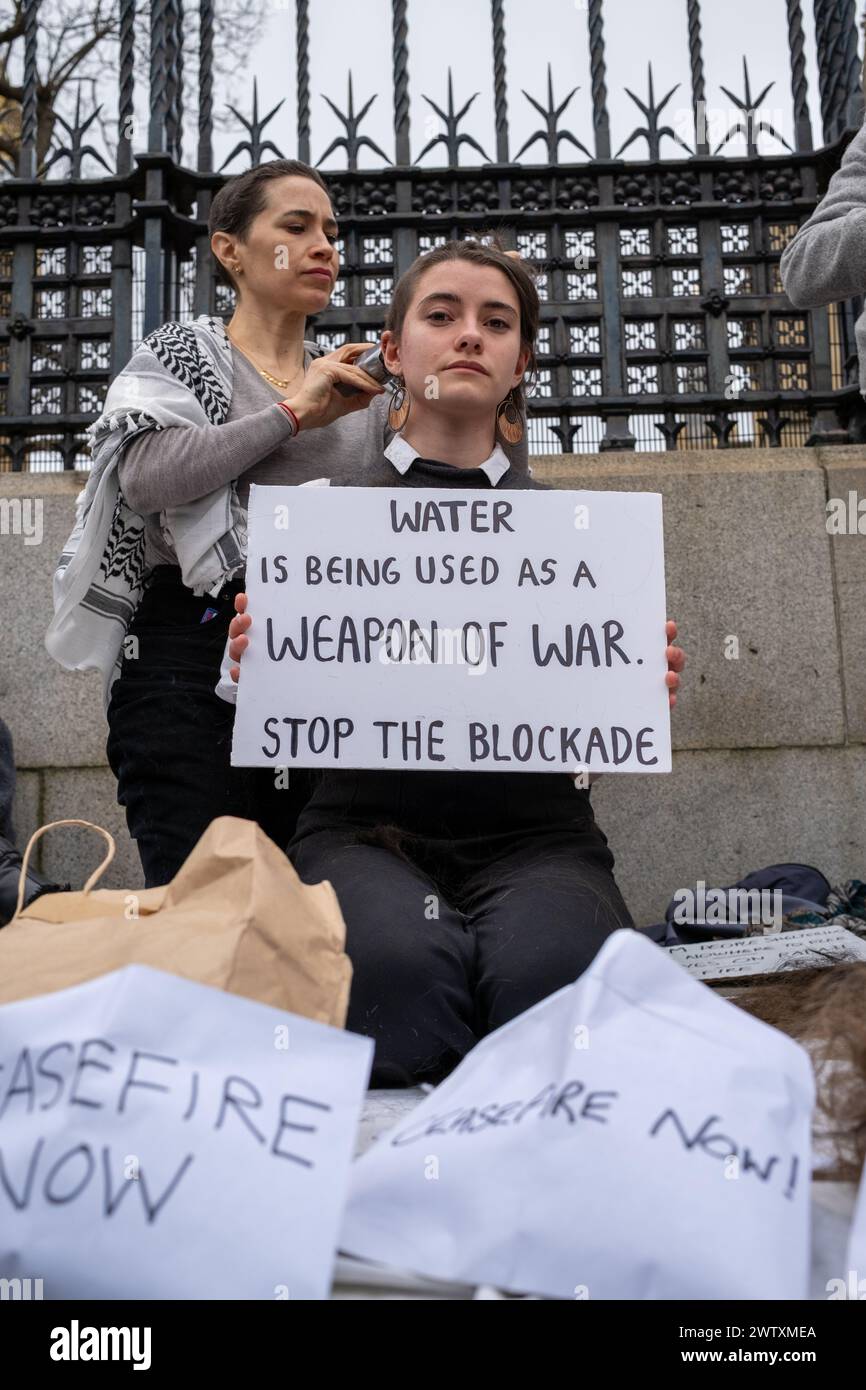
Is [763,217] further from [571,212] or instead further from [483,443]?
[483,443]

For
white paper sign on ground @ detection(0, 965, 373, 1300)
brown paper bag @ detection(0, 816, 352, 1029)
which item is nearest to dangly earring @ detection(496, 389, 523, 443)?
brown paper bag @ detection(0, 816, 352, 1029)

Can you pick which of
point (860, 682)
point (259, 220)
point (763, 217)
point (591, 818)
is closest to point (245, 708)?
point (591, 818)

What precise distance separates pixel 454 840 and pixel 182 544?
0.93 metres

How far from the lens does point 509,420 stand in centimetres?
310

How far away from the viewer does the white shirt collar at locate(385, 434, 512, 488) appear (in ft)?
9.70

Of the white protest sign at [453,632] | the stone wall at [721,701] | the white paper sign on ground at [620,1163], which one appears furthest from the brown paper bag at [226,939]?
the stone wall at [721,701]

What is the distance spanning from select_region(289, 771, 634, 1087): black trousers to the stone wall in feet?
5.18

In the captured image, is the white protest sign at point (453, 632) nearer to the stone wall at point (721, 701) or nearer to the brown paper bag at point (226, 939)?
the brown paper bag at point (226, 939)

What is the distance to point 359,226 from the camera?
16.2 ft

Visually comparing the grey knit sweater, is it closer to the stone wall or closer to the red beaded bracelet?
the stone wall

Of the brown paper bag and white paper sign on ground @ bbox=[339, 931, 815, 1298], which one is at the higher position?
the brown paper bag

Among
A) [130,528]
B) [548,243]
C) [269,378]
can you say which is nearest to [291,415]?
[269,378]

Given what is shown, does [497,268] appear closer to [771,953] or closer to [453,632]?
[453,632]

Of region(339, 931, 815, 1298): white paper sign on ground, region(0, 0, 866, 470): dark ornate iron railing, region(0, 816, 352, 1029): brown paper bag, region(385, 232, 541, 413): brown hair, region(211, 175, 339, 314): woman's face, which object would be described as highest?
region(0, 0, 866, 470): dark ornate iron railing
